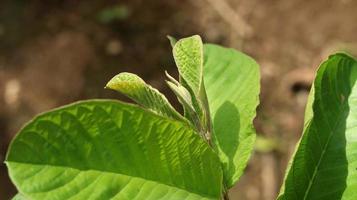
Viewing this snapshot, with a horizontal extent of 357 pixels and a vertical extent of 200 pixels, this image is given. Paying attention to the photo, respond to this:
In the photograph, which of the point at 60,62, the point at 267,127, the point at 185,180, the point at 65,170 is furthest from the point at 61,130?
the point at 60,62

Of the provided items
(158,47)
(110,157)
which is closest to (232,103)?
(110,157)

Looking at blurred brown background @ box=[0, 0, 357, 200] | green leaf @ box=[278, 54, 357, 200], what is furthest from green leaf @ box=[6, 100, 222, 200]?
blurred brown background @ box=[0, 0, 357, 200]

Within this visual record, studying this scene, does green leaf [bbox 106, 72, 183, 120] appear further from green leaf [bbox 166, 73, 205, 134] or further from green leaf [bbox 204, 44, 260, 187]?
green leaf [bbox 204, 44, 260, 187]

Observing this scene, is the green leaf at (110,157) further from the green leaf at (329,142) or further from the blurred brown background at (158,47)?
the blurred brown background at (158,47)

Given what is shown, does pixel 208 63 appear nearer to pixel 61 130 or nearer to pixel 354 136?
pixel 354 136

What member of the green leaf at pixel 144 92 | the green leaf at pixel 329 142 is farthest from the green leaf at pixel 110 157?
the green leaf at pixel 329 142

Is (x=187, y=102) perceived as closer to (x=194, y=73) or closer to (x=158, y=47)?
(x=194, y=73)
